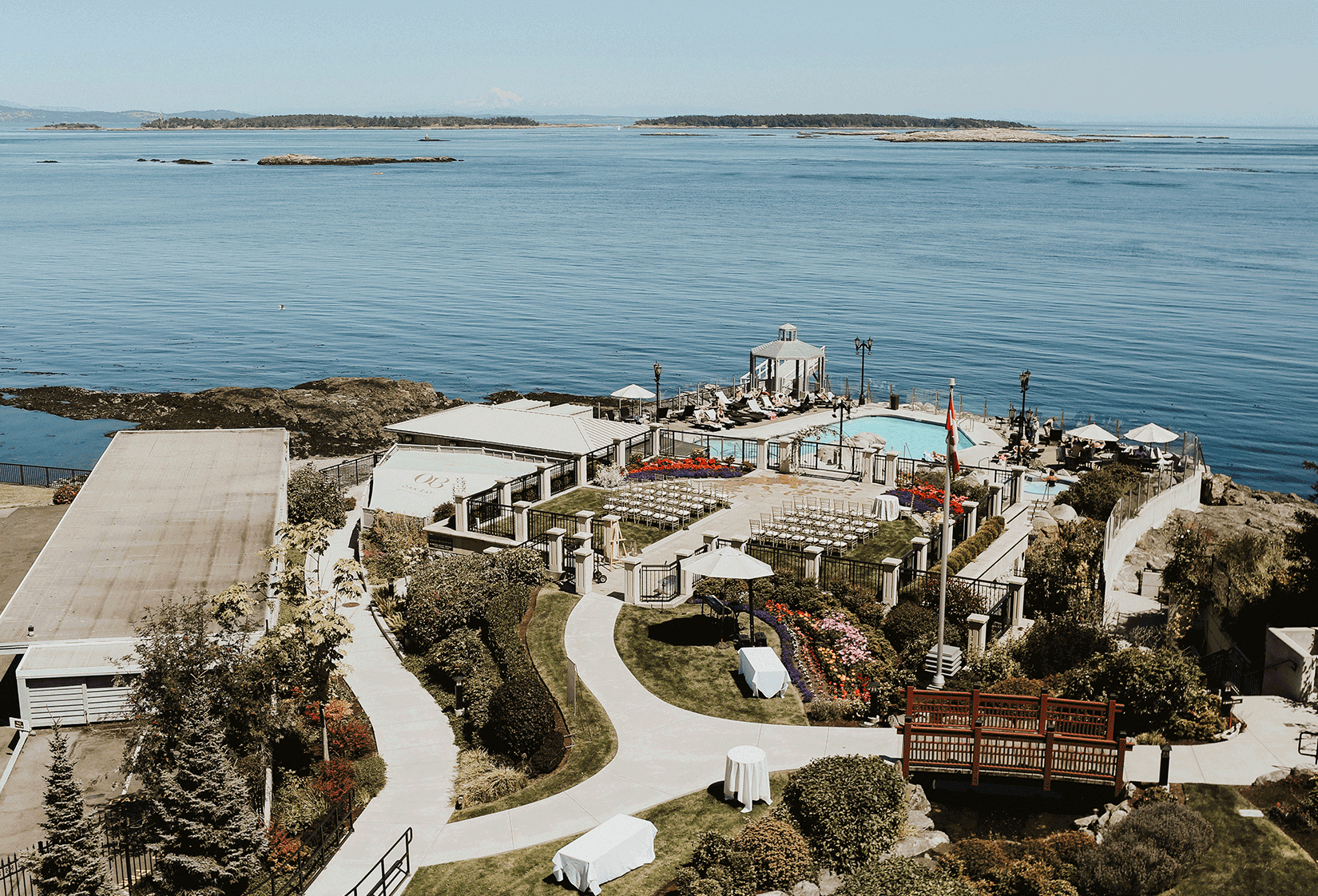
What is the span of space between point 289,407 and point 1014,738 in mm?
54269

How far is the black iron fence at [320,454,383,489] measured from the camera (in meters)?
48.2

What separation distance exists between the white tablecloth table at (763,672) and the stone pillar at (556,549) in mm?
7811

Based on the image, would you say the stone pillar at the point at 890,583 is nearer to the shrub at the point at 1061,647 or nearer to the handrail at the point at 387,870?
the shrub at the point at 1061,647

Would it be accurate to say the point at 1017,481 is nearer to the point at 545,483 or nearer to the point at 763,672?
the point at 545,483

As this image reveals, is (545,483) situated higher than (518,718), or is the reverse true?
(545,483)

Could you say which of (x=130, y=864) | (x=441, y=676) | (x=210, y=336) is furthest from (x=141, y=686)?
(x=210, y=336)

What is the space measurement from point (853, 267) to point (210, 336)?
237 feet

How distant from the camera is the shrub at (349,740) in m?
22.5

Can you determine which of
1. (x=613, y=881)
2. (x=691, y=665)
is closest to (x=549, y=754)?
(x=613, y=881)

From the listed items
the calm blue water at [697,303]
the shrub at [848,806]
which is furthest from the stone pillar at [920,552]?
the calm blue water at [697,303]

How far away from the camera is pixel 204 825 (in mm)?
17828

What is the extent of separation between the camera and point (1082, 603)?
92.4 feet

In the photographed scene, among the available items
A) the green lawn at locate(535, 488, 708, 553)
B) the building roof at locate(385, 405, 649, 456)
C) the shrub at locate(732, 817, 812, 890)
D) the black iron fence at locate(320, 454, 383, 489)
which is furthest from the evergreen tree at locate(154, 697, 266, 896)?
the black iron fence at locate(320, 454, 383, 489)

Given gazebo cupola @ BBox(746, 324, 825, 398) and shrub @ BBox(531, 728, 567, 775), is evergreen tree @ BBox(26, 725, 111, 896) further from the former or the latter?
gazebo cupola @ BBox(746, 324, 825, 398)
